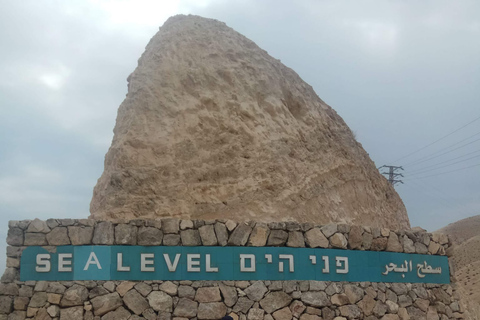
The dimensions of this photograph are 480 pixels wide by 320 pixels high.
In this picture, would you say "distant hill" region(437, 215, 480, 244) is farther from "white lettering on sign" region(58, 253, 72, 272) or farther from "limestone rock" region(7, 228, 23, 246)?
"limestone rock" region(7, 228, 23, 246)

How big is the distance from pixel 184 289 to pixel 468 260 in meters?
38.6

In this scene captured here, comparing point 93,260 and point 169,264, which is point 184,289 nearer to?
point 169,264

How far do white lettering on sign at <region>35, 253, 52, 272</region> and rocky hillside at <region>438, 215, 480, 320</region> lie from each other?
7.96 meters

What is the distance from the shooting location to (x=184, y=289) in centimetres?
820

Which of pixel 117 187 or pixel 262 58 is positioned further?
pixel 262 58

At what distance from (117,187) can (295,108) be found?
484 cm

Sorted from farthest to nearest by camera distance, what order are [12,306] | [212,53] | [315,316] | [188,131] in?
A: [212,53] < [188,131] < [315,316] < [12,306]

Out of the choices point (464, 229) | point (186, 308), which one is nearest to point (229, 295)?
point (186, 308)

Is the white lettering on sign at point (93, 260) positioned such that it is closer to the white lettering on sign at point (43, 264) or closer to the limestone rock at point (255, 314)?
the white lettering on sign at point (43, 264)

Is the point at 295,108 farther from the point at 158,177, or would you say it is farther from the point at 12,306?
the point at 12,306

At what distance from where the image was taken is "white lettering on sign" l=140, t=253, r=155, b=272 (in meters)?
8.14

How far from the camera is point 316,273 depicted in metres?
8.86

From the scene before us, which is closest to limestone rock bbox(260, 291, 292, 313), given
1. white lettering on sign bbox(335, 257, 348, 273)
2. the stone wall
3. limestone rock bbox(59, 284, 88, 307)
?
the stone wall

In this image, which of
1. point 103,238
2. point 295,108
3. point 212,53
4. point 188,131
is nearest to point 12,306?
point 103,238
